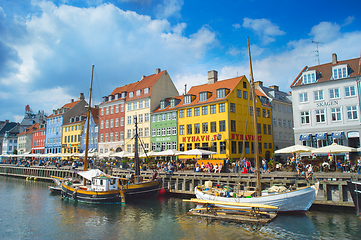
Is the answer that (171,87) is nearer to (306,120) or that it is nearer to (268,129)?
(268,129)

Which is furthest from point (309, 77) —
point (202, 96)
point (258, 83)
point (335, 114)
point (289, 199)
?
point (289, 199)

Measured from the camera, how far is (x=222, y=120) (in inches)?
1681

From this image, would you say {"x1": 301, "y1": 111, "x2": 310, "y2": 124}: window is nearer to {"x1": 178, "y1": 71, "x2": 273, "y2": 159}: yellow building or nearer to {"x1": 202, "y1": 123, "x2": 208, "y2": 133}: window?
{"x1": 178, "y1": 71, "x2": 273, "y2": 159}: yellow building

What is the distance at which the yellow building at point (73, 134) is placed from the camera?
70875 millimetres

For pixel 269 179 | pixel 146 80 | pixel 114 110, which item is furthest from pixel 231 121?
pixel 114 110

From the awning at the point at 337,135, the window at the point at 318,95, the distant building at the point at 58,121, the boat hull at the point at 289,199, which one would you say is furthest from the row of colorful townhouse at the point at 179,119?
the boat hull at the point at 289,199

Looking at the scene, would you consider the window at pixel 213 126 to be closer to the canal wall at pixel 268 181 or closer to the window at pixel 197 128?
the window at pixel 197 128

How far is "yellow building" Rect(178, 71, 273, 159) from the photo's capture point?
42.4 metres

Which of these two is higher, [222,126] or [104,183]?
[222,126]

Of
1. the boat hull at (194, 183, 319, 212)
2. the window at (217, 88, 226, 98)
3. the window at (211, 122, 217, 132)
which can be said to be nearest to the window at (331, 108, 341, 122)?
the window at (217, 88, 226, 98)

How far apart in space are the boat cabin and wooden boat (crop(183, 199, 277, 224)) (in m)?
10.0

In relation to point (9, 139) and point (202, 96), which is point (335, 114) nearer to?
point (202, 96)

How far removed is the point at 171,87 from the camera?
2327 inches

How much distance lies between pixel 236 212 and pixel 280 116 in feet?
129
